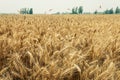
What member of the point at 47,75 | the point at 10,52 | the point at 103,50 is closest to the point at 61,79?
the point at 47,75

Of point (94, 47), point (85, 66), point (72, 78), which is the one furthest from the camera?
point (94, 47)

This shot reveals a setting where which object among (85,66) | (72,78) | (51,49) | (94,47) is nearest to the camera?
(72,78)

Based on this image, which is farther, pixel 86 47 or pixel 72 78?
pixel 86 47

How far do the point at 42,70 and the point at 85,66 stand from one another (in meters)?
0.38

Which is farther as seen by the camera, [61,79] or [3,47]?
[3,47]

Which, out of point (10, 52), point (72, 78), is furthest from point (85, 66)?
point (10, 52)

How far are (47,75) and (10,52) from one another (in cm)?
65

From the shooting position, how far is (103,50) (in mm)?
2285

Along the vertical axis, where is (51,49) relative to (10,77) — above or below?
above

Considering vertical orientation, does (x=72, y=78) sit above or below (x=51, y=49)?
below

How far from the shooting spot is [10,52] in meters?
2.01

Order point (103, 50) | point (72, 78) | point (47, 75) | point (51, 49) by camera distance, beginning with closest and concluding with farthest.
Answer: point (47, 75)
point (72, 78)
point (51, 49)
point (103, 50)

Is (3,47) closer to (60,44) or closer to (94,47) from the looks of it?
(60,44)

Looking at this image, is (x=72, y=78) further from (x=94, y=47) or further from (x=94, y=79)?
(x=94, y=47)
